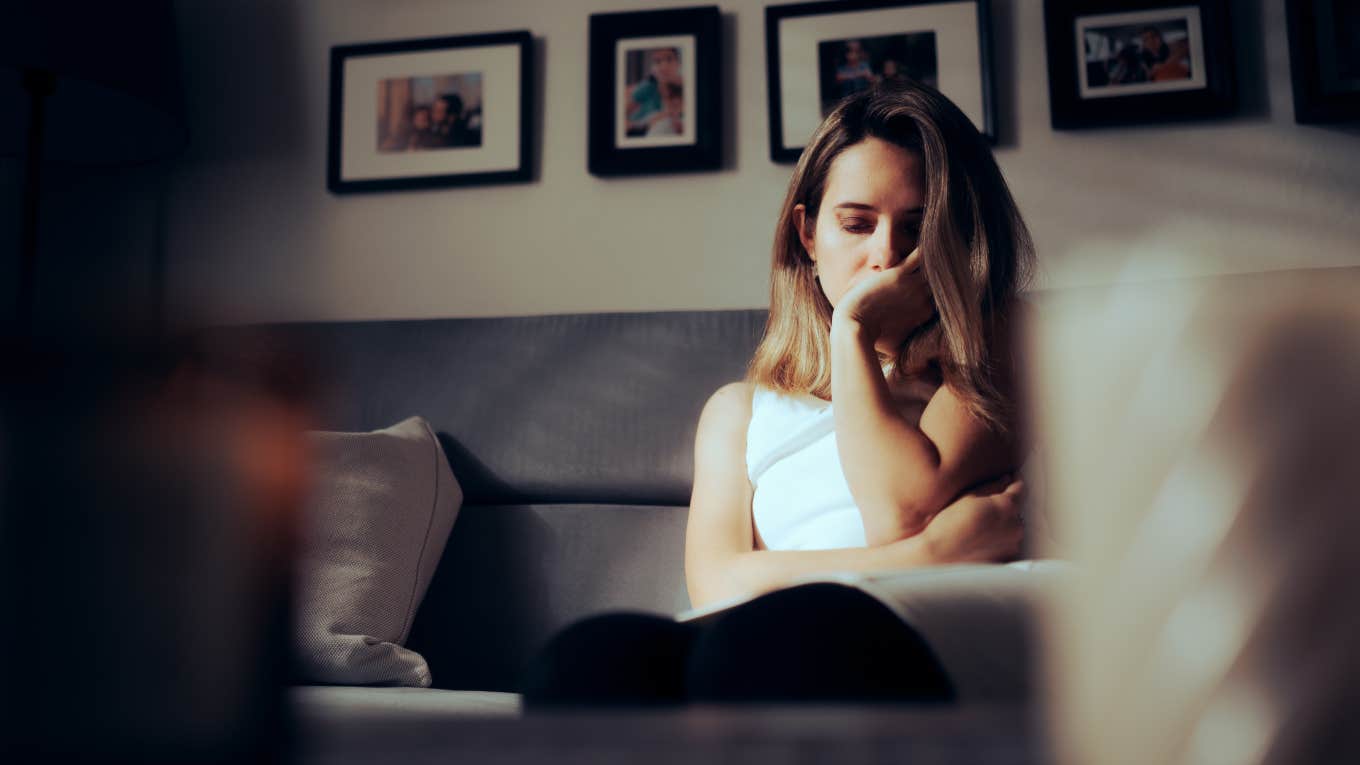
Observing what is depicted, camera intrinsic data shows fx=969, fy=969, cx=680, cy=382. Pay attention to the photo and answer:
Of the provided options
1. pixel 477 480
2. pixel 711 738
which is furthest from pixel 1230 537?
pixel 477 480

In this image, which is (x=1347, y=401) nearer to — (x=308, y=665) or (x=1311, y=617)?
(x=1311, y=617)

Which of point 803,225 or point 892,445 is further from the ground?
point 803,225

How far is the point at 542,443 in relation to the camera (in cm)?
144

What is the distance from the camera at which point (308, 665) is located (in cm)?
114

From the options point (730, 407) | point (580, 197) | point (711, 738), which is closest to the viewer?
point (711, 738)

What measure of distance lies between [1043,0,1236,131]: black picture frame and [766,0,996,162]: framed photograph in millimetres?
124

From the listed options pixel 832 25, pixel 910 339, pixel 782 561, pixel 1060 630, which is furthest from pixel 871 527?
pixel 832 25

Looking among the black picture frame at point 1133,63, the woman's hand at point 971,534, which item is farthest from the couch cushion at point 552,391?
the black picture frame at point 1133,63

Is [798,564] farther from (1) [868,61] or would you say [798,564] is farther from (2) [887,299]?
(1) [868,61]

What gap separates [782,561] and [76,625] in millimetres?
690

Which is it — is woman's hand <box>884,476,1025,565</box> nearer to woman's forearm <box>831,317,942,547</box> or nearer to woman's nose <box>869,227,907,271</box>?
woman's forearm <box>831,317,942,547</box>

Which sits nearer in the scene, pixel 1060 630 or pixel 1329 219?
pixel 1060 630

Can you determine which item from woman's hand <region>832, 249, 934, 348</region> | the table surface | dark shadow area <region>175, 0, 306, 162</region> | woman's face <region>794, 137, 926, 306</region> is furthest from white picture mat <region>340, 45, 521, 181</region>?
the table surface

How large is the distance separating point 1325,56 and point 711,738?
171cm
